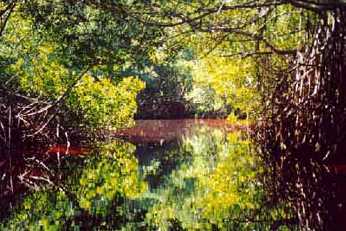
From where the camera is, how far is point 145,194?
22.0 ft

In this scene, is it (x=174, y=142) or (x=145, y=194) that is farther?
(x=174, y=142)

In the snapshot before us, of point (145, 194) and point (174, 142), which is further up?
point (174, 142)

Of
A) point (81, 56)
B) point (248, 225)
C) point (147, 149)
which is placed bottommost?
point (248, 225)

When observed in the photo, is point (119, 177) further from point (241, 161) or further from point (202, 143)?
point (202, 143)

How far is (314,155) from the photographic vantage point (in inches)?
356

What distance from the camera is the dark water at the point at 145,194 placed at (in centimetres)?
503

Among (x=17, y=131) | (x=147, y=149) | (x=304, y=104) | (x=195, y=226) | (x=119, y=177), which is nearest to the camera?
(x=195, y=226)

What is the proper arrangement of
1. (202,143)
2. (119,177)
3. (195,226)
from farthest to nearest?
(202,143), (119,177), (195,226)

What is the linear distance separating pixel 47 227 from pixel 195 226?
1.18 metres

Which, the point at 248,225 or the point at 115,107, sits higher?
the point at 115,107

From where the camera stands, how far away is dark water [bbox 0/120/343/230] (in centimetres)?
503

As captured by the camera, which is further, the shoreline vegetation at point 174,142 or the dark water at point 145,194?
the shoreline vegetation at point 174,142

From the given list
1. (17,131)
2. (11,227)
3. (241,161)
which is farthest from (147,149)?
(11,227)

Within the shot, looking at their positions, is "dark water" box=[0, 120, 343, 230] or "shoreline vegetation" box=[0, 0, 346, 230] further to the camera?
"shoreline vegetation" box=[0, 0, 346, 230]
